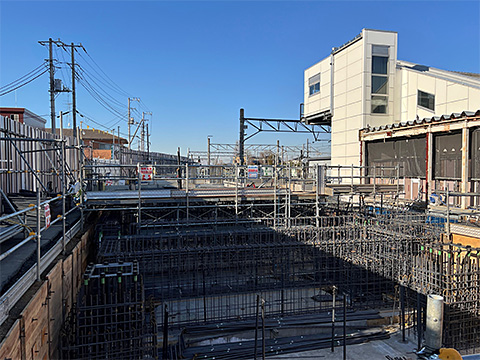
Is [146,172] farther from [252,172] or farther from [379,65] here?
[379,65]

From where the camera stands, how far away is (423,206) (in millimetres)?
15273

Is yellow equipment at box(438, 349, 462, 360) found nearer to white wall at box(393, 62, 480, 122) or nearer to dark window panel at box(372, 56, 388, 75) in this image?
white wall at box(393, 62, 480, 122)

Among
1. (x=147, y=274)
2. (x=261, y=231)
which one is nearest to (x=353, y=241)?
(x=261, y=231)

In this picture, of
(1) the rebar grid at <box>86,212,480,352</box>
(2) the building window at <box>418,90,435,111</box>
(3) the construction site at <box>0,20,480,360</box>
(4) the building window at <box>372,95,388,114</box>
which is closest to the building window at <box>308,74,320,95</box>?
(3) the construction site at <box>0,20,480,360</box>

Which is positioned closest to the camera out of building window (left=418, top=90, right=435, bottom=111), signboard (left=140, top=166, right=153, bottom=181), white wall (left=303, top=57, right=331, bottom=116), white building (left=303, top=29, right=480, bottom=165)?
signboard (left=140, top=166, right=153, bottom=181)

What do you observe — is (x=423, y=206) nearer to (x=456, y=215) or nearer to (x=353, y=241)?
(x=456, y=215)

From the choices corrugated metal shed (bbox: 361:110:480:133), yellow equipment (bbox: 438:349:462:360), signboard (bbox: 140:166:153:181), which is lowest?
yellow equipment (bbox: 438:349:462:360)

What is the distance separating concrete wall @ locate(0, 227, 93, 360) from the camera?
144 inches

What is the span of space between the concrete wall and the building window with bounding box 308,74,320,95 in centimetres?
2025

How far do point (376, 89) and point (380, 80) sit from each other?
0.58m

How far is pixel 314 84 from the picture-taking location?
24250 mm

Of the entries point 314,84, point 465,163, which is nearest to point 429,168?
point 465,163

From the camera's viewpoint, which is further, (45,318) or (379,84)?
(379,84)

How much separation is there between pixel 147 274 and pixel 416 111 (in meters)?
15.5
